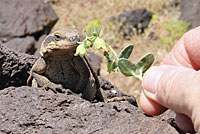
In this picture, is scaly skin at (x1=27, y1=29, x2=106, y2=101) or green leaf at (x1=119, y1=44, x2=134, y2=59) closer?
green leaf at (x1=119, y1=44, x2=134, y2=59)

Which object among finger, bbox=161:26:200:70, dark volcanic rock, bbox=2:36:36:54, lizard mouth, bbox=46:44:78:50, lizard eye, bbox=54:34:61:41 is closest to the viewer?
lizard mouth, bbox=46:44:78:50

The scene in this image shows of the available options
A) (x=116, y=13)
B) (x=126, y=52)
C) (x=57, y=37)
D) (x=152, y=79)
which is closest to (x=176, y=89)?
(x=152, y=79)

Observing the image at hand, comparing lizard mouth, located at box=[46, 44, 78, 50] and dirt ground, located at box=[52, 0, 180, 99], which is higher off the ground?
lizard mouth, located at box=[46, 44, 78, 50]

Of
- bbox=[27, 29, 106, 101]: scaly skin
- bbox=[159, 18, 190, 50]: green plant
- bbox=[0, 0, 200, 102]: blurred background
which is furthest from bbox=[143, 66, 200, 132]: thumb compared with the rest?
bbox=[159, 18, 190, 50]: green plant

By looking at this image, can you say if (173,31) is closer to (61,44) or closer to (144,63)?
(144,63)

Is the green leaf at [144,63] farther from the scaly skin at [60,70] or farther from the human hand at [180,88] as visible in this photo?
the scaly skin at [60,70]

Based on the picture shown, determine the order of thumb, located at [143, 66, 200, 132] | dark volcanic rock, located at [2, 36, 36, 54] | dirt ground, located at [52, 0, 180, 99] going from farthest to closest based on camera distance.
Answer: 1. dirt ground, located at [52, 0, 180, 99]
2. dark volcanic rock, located at [2, 36, 36, 54]
3. thumb, located at [143, 66, 200, 132]

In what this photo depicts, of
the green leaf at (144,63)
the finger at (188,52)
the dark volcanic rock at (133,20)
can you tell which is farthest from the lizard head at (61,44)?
the dark volcanic rock at (133,20)

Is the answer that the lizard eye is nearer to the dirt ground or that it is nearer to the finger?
the finger
